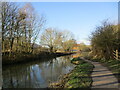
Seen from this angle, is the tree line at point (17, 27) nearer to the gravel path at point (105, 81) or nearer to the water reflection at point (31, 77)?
the water reflection at point (31, 77)

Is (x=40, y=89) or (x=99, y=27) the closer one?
(x=40, y=89)

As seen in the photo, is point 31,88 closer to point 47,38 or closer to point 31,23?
point 31,23

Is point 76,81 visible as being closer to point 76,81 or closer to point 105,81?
point 76,81

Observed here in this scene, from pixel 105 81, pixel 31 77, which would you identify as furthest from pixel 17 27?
pixel 105 81

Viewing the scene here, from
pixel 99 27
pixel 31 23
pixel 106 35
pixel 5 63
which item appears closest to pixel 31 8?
pixel 31 23

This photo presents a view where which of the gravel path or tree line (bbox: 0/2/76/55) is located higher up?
tree line (bbox: 0/2/76/55)

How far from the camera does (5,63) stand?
14102mm

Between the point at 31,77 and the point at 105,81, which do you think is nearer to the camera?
the point at 105,81

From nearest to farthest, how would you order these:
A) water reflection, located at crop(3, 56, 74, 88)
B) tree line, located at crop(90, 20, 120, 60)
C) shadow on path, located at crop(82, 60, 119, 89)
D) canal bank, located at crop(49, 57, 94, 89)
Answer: shadow on path, located at crop(82, 60, 119, 89) → canal bank, located at crop(49, 57, 94, 89) → water reflection, located at crop(3, 56, 74, 88) → tree line, located at crop(90, 20, 120, 60)

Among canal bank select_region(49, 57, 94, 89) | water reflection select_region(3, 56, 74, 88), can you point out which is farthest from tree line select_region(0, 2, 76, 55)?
canal bank select_region(49, 57, 94, 89)

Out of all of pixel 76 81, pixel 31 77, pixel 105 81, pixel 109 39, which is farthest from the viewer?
pixel 109 39

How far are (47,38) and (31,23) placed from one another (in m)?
10.3

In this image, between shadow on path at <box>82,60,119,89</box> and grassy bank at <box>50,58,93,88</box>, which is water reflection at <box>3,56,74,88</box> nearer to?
grassy bank at <box>50,58,93,88</box>

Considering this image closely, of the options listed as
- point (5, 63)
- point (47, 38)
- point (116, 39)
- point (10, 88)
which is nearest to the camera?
point (10, 88)
